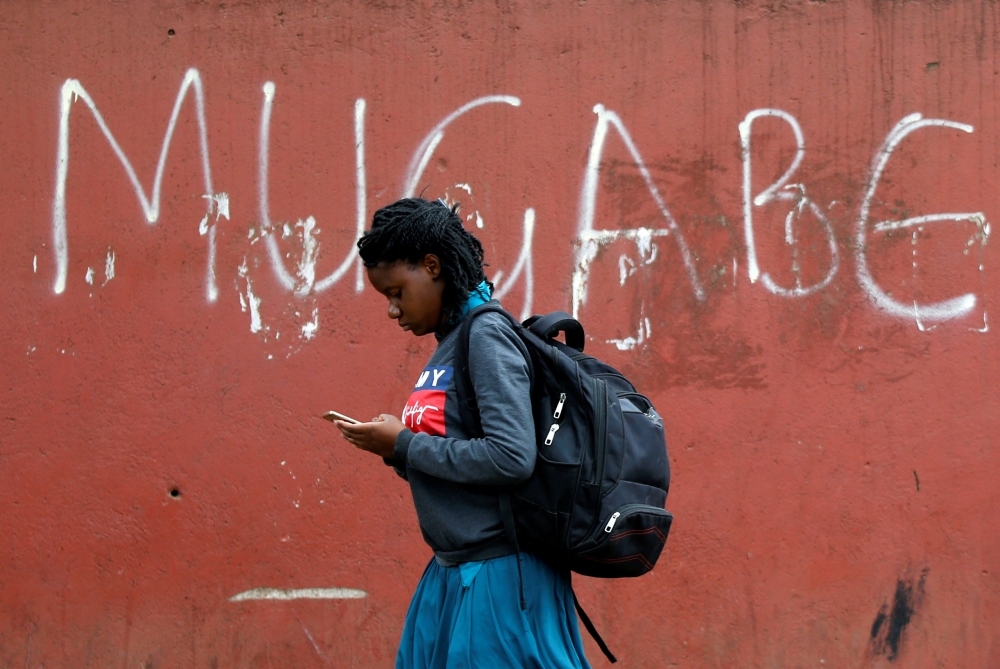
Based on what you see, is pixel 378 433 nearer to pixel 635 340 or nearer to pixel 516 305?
pixel 516 305

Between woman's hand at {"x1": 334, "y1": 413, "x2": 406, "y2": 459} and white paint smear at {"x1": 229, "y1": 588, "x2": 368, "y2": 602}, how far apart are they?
1.78m

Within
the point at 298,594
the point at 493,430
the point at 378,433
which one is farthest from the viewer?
the point at 298,594

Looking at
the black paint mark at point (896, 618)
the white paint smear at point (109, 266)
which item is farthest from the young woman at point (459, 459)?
the black paint mark at point (896, 618)

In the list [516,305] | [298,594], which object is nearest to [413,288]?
[516,305]

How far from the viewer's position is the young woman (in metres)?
1.90

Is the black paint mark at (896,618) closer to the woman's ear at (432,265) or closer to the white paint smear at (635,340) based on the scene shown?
the white paint smear at (635,340)

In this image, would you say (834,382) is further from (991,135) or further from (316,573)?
(316,573)

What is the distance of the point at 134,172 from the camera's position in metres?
3.70

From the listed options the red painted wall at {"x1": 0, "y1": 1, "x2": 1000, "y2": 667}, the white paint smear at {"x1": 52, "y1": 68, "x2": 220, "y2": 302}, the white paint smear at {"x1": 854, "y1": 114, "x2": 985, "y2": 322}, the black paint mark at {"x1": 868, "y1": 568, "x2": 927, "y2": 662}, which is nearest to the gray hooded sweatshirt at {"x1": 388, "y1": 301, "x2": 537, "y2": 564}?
the red painted wall at {"x1": 0, "y1": 1, "x2": 1000, "y2": 667}

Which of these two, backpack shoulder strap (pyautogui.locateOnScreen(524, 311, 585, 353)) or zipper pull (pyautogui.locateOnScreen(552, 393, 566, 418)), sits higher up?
backpack shoulder strap (pyautogui.locateOnScreen(524, 311, 585, 353))

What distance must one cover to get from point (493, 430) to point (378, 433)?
267mm

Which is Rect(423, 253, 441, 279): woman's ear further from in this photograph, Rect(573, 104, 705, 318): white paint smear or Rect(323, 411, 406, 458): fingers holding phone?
Rect(573, 104, 705, 318): white paint smear

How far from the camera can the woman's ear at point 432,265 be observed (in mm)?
2074

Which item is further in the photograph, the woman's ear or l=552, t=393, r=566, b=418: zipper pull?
the woman's ear
